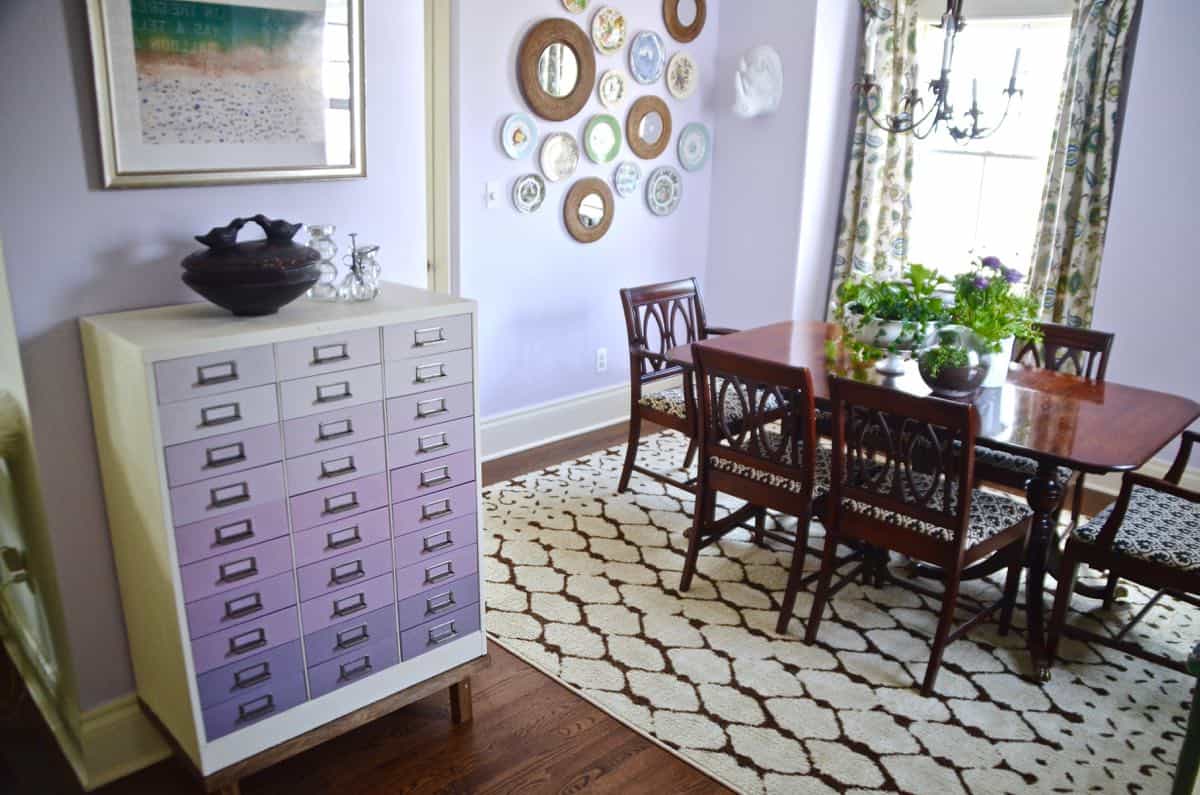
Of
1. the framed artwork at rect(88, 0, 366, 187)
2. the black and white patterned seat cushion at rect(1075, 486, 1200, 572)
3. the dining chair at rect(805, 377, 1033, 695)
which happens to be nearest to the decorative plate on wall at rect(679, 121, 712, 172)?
the dining chair at rect(805, 377, 1033, 695)

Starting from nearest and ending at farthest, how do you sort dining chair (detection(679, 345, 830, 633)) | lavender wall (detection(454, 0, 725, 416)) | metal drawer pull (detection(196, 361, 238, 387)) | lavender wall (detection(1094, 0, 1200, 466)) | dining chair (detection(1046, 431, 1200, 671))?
metal drawer pull (detection(196, 361, 238, 387))
dining chair (detection(1046, 431, 1200, 671))
dining chair (detection(679, 345, 830, 633))
lavender wall (detection(1094, 0, 1200, 466))
lavender wall (detection(454, 0, 725, 416))

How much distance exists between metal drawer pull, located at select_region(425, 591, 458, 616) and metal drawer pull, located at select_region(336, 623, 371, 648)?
18cm

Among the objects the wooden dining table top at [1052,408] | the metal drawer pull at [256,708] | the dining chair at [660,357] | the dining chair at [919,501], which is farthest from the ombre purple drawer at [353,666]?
the dining chair at [660,357]

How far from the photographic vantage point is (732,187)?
5.30 metres

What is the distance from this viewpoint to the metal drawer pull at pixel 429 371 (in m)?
2.33

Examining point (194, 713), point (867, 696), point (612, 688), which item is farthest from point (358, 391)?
point (867, 696)

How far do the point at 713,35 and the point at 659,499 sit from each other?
2.71m

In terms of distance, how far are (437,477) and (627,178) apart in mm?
2829

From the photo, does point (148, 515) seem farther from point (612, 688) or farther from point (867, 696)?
point (867, 696)

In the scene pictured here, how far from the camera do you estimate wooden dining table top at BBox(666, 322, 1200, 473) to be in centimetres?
266

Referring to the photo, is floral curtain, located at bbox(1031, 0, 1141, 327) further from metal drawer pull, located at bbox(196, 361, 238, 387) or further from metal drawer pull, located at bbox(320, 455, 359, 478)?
metal drawer pull, located at bbox(196, 361, 238, 387)

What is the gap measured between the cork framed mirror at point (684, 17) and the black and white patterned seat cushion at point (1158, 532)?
3227 millimetres

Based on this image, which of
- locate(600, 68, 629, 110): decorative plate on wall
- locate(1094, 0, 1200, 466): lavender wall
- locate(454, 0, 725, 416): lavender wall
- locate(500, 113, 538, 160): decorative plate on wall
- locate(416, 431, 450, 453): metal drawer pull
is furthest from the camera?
locate(600, 68, 629, 110): decorative plate on wall

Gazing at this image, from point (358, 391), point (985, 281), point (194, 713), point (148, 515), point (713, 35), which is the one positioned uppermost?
point (713, 35)
